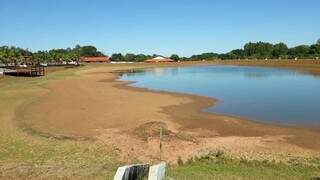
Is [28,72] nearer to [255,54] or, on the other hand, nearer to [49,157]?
[49,157]

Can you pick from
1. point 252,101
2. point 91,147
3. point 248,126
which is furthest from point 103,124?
point 252,101

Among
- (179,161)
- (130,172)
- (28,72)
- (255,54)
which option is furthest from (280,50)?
(130,172)

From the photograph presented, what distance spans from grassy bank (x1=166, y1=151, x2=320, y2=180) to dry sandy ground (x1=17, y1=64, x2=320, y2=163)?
136 centimetres

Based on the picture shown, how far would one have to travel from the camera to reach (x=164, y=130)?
2238cm

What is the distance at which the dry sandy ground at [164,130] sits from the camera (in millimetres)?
17922

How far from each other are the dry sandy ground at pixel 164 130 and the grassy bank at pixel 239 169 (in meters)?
1.36

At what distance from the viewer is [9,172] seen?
44.6 feet

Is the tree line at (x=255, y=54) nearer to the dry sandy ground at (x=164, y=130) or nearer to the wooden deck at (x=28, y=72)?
the wooden deck at (x=28, y=72)

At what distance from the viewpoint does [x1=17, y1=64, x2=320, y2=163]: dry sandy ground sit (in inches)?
706

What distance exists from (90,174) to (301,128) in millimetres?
14646

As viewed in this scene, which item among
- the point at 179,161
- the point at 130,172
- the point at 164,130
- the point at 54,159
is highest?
the point at 130,172

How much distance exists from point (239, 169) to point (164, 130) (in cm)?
857

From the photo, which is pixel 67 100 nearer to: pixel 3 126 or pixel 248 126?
pixel 3 126

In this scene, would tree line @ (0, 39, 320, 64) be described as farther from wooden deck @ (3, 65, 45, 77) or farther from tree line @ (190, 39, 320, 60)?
wooden deck @ (3, 65, 45, 77)
